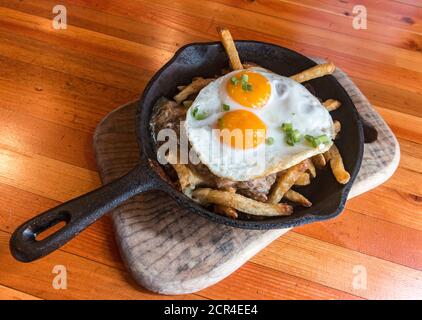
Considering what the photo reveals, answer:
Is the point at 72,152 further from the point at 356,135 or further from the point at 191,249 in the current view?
the point at 356,135

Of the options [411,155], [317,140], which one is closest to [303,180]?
[317,140]

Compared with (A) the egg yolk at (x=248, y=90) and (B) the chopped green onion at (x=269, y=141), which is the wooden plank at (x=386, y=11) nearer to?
(A) the egg yolk at (x=248, y=90)

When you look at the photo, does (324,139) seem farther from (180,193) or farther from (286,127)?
(180,193)

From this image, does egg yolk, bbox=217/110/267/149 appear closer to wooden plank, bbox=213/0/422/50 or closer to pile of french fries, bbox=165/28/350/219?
pile of french fries, bbox=165/28/350/219

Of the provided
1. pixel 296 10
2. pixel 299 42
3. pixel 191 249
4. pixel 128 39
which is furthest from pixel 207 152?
pixel 296 10

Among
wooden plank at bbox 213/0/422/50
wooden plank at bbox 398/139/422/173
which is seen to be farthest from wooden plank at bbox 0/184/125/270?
wooden plank at bbox 213/0/422/50

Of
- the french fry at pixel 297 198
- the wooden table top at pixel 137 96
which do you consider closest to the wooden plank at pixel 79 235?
the wooden table top at pixel 137 96

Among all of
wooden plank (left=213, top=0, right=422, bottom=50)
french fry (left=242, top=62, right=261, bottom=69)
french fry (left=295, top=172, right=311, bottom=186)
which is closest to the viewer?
french fry (left=295, top=172, right=311, bottom=186)
